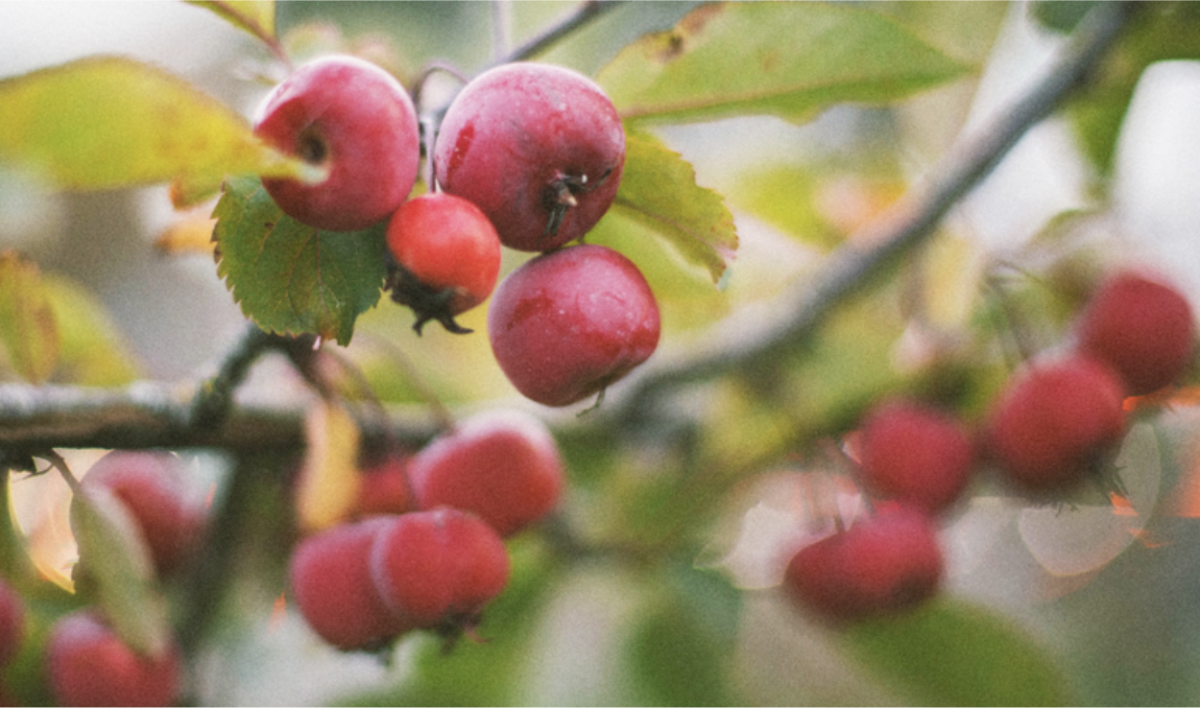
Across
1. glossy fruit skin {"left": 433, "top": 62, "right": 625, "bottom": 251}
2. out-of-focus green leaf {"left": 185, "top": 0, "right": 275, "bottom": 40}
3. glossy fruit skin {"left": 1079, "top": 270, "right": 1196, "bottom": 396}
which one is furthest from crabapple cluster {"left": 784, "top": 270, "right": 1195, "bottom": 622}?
out-of-focus green leaf {"left": 185, "top": 0, "right": 275, "bottom": 40}

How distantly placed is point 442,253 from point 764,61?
1.01 feet

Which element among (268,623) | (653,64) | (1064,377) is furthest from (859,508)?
(268,623)

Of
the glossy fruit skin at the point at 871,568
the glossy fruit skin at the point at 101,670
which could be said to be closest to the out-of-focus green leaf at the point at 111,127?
the glossy fruit skin at the point at 101,670

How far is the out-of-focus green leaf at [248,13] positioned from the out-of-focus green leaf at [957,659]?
3.14 feet

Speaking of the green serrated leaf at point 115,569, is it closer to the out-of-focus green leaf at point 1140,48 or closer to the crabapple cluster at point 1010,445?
the crabapple cluster at point 1010,445

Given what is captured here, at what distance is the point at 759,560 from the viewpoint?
1.56m

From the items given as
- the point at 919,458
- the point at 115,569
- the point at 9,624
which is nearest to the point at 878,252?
the point at 919,458

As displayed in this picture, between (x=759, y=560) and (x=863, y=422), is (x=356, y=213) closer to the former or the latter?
(x=863, y=422)

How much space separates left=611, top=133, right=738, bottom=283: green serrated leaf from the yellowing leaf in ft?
0.98

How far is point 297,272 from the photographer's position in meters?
0.44

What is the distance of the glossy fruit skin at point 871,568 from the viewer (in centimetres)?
86

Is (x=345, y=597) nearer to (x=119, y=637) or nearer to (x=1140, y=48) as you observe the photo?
(x=119, y=637)

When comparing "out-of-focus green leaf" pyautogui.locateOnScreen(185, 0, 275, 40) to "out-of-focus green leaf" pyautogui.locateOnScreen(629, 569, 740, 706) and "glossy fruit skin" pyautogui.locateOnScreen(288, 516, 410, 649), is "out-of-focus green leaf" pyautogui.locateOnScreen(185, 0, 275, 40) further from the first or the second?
"out-of-focus green leaf" pyautogui.locateOnScreen(629, 569, 740, 706)

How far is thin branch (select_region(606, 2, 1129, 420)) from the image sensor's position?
35.0 inches
